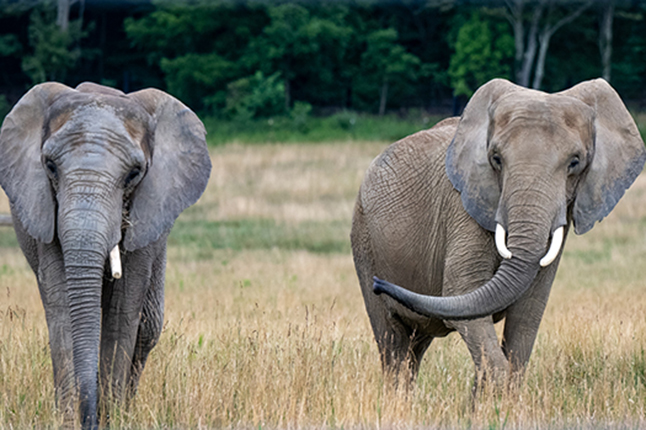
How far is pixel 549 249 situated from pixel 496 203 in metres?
0.48

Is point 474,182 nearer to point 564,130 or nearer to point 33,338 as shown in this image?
point 564,130

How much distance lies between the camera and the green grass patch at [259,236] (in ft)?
61.5

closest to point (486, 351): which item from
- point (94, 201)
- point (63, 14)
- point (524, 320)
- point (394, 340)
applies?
point (524, 320)

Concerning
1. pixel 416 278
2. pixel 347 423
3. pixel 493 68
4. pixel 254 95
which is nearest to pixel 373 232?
pixel 416 278

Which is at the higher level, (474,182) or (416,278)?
(474,182)

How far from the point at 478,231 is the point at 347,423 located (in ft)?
4.85

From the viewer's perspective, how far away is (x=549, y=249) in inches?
211

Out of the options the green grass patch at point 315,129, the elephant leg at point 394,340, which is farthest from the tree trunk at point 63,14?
the elephant leg at point 394,340

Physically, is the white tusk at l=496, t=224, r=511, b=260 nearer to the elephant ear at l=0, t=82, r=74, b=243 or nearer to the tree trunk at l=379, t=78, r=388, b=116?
the elephant ear at l=0, t=82, r=74, b=243

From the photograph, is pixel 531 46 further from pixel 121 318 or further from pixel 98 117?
pixel 98 117

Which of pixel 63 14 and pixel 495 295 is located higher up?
pixel 495 295

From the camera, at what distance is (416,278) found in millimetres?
6613

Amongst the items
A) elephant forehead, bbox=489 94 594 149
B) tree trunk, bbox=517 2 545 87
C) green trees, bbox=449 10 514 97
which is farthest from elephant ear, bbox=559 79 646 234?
green trees, bbox=449 10 514 97

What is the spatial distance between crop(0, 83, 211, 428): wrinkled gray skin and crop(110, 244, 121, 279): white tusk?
0.06 m
